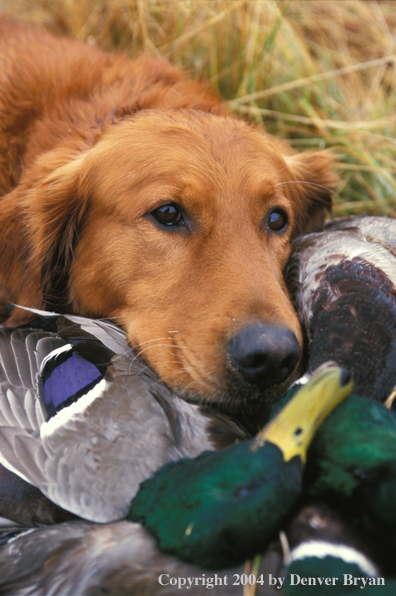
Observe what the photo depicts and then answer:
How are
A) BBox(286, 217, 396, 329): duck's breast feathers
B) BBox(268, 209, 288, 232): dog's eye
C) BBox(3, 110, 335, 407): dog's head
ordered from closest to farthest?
BBox(3, 110, 335, 407): dog's head
BBox(286, 217, 396, 329): duck's breast feathers
BBox(268, 209, 288, 232): dog's eye

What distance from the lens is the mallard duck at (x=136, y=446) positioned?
1.60 meters

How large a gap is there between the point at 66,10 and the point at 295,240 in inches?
142

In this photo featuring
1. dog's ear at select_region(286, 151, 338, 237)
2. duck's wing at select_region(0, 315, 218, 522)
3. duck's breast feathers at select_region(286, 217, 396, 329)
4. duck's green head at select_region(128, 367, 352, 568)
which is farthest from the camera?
dog's ear at select_region(286, 151, 338, 237)

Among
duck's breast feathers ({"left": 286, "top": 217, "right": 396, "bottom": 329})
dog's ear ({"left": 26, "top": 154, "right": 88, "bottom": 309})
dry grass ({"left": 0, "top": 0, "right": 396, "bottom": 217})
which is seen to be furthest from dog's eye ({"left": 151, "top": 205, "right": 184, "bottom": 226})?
Result: dry grass ({"left": 0, "top": 0, "right": 396, "bottom": 217})

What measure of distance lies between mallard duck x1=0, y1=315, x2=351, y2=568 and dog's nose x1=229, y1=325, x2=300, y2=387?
23 cm

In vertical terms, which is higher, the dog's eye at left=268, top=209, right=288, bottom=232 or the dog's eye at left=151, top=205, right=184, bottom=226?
the dog's eye at left=151, top=205, right=184, bottom=226

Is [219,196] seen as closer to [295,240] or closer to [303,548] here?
[295,240]

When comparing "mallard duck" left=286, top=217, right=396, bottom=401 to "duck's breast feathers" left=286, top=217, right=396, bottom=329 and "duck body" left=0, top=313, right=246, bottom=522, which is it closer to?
"duck's breast feathers" left=286, top=217, right=396, bottom=329

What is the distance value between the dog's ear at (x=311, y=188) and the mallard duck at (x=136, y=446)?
1.35m

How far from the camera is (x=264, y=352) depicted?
207 cm

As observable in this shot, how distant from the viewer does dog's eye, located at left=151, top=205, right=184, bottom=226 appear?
8.20ft

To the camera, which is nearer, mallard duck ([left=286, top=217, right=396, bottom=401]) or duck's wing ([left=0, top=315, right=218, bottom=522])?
duck's wing ([left=0, top=315, right=218, bottom=522])

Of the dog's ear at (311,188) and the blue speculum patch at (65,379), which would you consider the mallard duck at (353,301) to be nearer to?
the dog's ear at (311,188)

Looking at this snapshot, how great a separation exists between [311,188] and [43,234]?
151 centimetres
